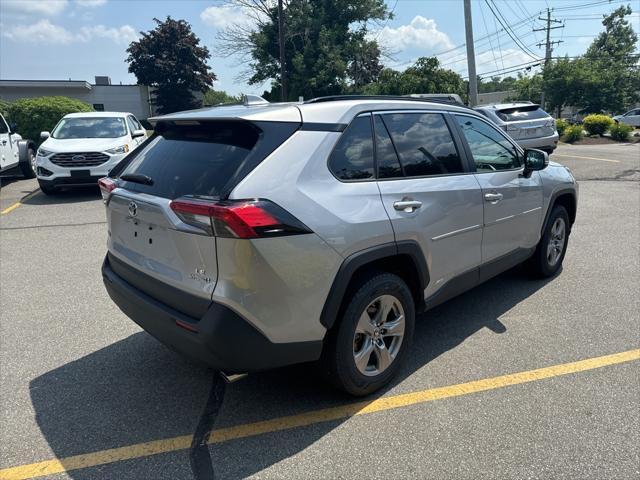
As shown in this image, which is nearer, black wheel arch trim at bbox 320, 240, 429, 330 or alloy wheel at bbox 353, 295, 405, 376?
black wheel arch trim at bbox 320, 240, 429, 330

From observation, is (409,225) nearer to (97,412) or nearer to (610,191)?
(97,412)

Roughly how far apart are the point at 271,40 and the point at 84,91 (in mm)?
18654

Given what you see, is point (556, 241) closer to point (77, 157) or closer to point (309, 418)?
point (309, 418)

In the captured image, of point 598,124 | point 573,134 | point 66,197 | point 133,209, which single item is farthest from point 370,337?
point 598,124

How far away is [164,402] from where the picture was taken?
300cm

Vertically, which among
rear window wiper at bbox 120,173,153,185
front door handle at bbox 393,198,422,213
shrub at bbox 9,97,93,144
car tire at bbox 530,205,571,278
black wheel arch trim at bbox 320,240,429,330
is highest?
shrub at bbox 9,97,93,144

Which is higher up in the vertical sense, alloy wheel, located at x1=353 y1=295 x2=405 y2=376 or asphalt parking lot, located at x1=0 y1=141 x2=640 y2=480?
alloy wheel, located at x1=353 y1=295 x2=405 y2=376

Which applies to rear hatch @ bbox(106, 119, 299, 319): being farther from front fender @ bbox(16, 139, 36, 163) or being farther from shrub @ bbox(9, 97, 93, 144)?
shrub @ bbox(9, 97, 93, 144)

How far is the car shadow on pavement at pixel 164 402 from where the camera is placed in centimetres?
256

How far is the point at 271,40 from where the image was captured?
1399 inches

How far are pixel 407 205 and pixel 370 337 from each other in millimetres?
848

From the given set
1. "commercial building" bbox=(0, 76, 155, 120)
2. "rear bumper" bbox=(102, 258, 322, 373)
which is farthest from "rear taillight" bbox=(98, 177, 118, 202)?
"commercial building" bbox=(0, 76, 155, 120)

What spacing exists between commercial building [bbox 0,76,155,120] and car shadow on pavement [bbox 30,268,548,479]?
4240 centimetres

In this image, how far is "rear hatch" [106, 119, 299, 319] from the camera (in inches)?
96.4
